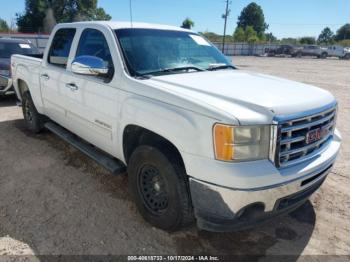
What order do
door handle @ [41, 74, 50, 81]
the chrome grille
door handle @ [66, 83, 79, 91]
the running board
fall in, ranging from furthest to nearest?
door handle @ [41, 74, 50, 81]
door handle @ [66, 83, 79, 91]
the running board
the chrome grille

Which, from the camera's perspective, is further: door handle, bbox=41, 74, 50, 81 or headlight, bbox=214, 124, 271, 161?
door handle, bbox=41, 74, 50, 81

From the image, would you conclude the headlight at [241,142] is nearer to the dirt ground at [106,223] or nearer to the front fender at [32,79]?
the dirt ground at [106,223]

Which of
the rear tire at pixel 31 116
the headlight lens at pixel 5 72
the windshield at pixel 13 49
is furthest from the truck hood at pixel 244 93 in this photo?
the windshield at pixel 13 49

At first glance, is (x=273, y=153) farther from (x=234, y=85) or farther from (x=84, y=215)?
(x=84, y=215)

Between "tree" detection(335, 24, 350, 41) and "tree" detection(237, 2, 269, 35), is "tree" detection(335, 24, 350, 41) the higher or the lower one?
the lower one

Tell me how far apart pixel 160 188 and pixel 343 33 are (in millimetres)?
110427

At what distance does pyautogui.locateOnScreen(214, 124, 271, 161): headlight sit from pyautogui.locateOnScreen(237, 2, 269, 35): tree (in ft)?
339

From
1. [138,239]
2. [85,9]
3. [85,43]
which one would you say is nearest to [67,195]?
[138,239]

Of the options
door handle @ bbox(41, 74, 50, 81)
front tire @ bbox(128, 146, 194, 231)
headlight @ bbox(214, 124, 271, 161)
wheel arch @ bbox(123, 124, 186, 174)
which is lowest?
front tire @ bbox(128, 146, 194, 231)

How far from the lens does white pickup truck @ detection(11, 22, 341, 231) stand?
2.33m

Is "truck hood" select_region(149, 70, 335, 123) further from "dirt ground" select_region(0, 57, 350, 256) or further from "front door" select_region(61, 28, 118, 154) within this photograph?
"dirt ground" select_region(0, 57, 350, 256)

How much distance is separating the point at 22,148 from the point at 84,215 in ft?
8.09

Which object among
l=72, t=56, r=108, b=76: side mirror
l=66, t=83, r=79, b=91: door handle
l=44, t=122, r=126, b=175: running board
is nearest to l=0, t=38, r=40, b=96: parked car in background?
l=44, t=122, r=126, b=175: running board

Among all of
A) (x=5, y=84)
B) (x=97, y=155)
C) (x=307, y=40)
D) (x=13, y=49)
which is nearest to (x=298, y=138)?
(x=97, y=155)
